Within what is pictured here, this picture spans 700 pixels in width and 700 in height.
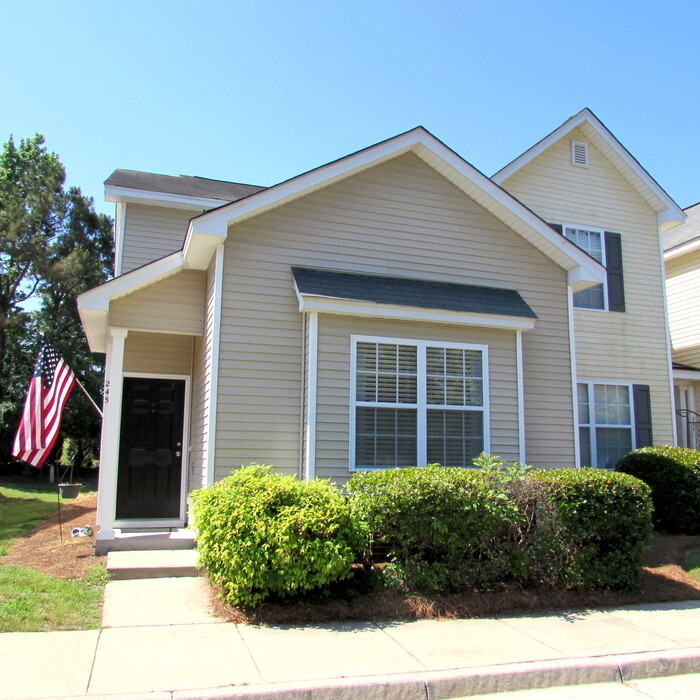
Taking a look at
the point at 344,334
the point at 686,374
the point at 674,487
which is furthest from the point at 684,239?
the point at 344,334

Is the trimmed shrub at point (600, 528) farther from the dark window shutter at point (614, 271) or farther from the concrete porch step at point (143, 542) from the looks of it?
the dark window shutter at point (614, 271)

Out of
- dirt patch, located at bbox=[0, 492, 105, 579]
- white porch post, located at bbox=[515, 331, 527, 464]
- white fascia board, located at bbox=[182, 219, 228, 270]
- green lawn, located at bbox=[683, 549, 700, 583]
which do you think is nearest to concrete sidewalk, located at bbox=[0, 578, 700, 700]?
dirt patch, located at bbox=[0, 492, 105, 579]

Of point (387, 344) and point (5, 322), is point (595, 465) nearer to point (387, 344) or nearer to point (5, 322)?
point (387, 344)

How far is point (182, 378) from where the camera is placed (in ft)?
34.2

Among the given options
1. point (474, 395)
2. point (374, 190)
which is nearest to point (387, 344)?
point (474, 395)

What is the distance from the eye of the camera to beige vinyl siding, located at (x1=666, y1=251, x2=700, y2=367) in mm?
14922

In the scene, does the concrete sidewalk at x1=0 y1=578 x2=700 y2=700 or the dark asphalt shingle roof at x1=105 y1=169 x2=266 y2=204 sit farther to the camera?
the dark asphalt shingle roof at x1=105 y1=169 x2=266 y2=204

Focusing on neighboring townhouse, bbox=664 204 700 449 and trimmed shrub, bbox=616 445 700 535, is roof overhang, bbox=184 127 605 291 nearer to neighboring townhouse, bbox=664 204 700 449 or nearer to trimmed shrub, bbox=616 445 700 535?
trimmed shrub, bbox=616 445 700 535

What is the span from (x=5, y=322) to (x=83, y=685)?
22773mm

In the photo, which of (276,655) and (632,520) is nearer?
(276,655)

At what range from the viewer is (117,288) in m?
8.59

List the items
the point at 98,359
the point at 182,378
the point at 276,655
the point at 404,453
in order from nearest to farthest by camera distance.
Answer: the point at 276,655
the point at 404,453
the point at 182,378
the point at 98,359

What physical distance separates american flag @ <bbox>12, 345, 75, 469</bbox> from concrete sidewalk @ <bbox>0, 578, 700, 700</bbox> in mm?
2964

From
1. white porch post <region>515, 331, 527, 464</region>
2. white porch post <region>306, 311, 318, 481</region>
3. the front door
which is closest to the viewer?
white porch post <region>306, 311, 318, 481</region>
